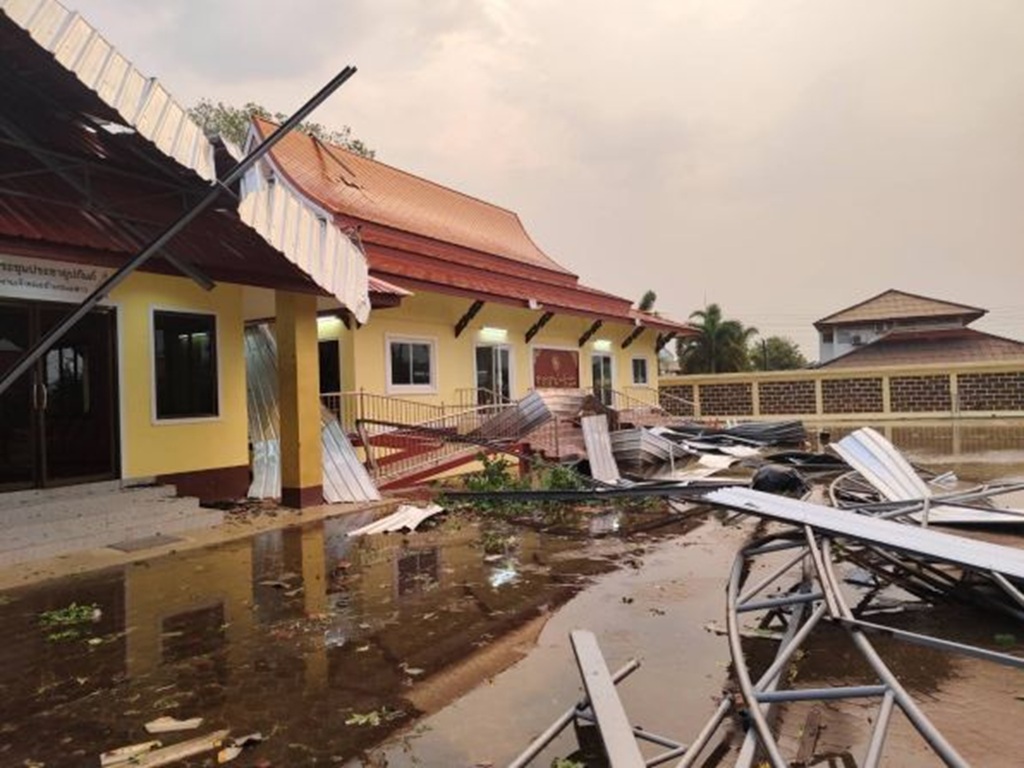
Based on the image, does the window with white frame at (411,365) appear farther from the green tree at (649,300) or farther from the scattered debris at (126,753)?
the green tree at (649,300)

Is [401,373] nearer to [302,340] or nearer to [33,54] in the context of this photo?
[302,340]

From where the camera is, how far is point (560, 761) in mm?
2842

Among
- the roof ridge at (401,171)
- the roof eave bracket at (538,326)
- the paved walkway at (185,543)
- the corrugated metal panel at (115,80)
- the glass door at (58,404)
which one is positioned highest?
the roof ridge at (401,171)

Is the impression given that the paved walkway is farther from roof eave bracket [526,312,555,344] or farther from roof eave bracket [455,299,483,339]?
roof eave bracket [526,312,555,344]

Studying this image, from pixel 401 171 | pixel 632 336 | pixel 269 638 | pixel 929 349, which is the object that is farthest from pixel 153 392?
pixel 929 349

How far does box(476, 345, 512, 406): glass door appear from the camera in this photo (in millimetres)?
15766

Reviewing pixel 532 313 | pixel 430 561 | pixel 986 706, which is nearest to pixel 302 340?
pixel 430 561

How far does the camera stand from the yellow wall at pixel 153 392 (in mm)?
8367

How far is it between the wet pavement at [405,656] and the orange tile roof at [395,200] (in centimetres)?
967

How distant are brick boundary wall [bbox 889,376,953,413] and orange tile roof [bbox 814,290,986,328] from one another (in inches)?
555

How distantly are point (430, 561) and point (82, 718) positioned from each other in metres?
3.33

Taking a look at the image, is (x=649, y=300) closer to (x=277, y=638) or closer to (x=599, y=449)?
(x=599, y=449)

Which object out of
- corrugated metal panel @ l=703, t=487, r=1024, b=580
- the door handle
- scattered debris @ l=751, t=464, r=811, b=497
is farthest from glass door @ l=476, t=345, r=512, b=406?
corrugated metal panel @ l=703, t=487, r=1024, b=580

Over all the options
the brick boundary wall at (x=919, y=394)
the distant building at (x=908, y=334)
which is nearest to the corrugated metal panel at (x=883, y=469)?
the brick boundary wall at (x=919, y=394)
